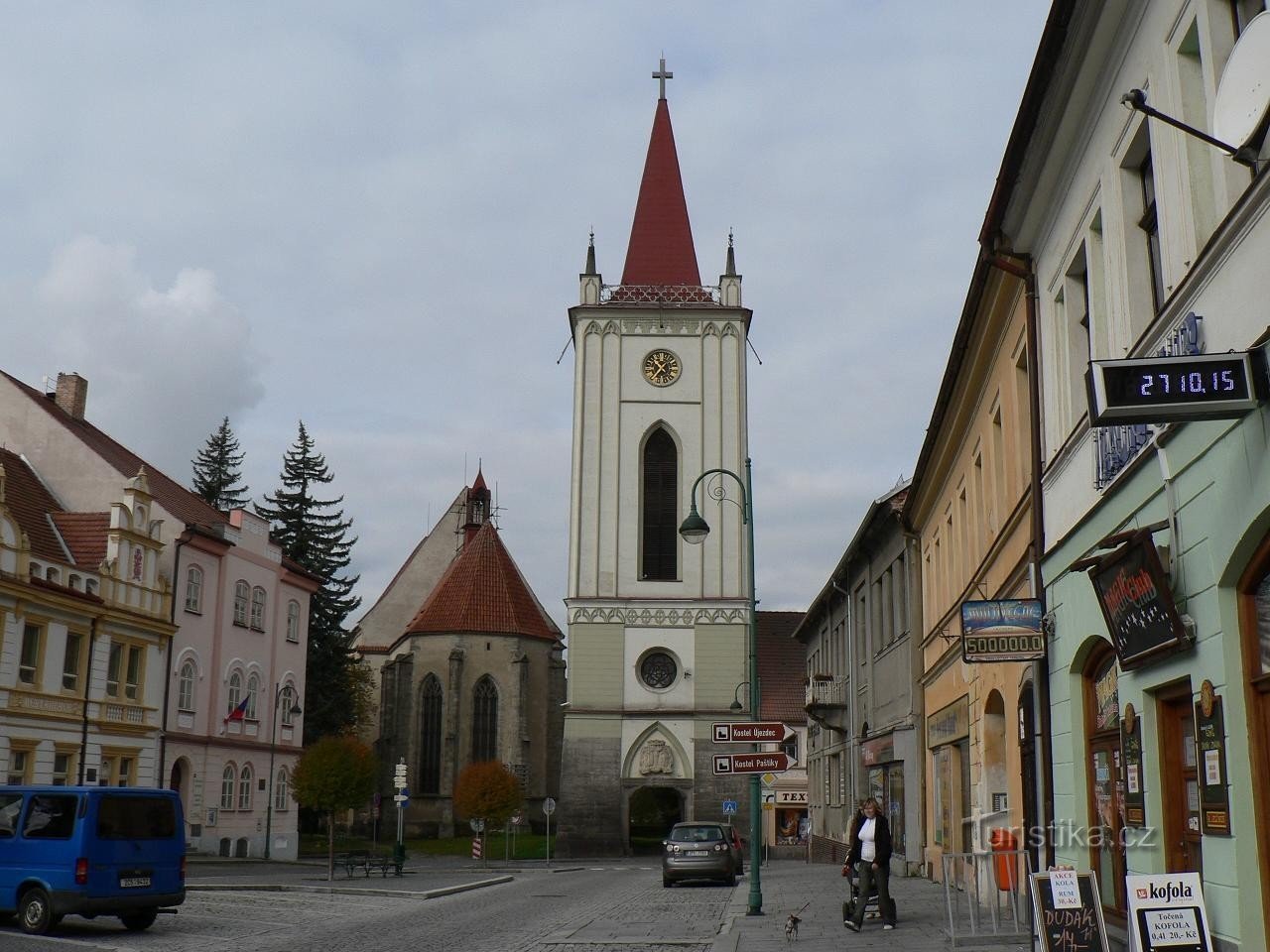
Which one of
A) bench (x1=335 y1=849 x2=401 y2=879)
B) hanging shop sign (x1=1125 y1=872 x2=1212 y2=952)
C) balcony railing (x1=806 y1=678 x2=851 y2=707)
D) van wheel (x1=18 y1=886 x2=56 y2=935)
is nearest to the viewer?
hanging shop sign (x1=1125 y1=872 x2=1212 y2=952)

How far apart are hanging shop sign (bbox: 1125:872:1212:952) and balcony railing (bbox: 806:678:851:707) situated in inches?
1283

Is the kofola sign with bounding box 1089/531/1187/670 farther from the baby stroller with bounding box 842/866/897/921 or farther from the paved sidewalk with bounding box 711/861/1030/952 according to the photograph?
the baby stroller with bounding box 842/866/897/921

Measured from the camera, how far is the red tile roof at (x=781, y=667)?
7000cm

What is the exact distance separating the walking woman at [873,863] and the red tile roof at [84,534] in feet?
83.0

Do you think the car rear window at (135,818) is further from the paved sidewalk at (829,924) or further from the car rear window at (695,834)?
the car rear window at (695,834)

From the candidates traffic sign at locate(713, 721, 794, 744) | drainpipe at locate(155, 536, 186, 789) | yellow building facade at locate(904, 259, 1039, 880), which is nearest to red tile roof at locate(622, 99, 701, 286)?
drainpipe at locate(155, 536, 186, 789)

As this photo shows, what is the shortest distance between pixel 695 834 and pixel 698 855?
692 mm

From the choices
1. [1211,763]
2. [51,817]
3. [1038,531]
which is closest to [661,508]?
[51,817]

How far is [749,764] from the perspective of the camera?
755 inches

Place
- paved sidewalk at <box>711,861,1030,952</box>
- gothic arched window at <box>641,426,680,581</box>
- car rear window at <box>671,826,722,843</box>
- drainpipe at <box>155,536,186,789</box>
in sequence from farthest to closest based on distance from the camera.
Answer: gothic arched window at <box>641,426,680,581</box> < drainpipe at <box>155,536,186,789</box> < car rear window at <box>671,826,722,843</box> < paved sidewalk at <box>711,861,1030,952</box>

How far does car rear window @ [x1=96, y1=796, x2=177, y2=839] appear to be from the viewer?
17.6 meters

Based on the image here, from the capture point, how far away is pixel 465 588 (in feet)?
242

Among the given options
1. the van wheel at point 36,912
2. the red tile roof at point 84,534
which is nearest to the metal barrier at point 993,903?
the van wheel at point 36,912

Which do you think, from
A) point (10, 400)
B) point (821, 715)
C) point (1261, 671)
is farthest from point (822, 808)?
point (1261, 671)
